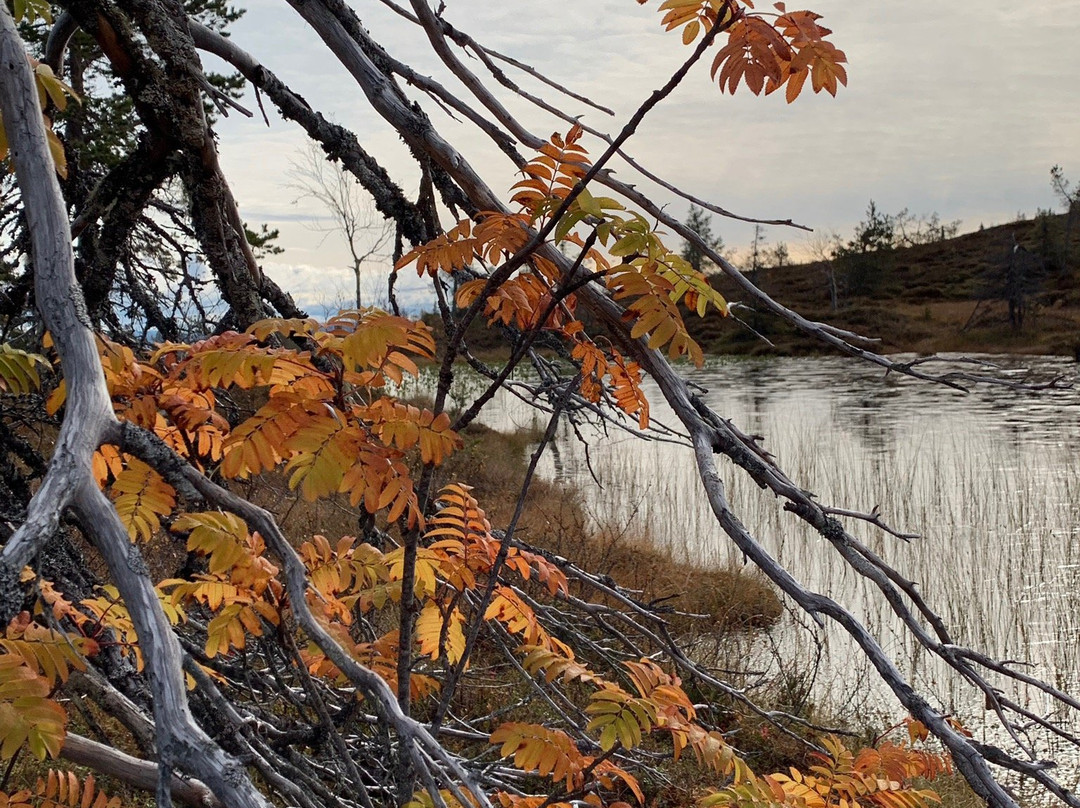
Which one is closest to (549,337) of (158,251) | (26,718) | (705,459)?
(705,459)

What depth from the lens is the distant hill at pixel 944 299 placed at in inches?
1953

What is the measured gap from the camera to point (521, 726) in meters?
2.29

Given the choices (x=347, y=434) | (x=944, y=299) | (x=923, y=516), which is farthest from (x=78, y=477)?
(x=944, y=299)

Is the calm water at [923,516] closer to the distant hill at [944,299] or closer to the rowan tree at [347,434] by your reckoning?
the rowan tree at [347,434]

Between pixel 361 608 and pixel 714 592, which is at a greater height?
pixel 361 608

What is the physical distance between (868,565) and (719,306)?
660mm

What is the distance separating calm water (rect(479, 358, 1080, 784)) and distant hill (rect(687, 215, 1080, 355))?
2079 cm

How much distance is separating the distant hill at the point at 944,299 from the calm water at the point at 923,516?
20791 mm

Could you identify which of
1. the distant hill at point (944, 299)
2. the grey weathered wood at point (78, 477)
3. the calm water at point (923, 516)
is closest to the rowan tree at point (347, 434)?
the grey weathered wood at point (78, 477)

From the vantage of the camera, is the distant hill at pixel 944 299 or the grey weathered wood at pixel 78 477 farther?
the distant hill at pixel 944 299

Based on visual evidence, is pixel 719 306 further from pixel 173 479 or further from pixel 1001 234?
pixel 1001 234

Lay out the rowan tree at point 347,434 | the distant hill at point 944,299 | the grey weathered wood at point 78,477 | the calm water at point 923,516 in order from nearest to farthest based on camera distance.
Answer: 1. the grey weathered wood at point 78,477
2. the rowan tree at point 347,434
3. the calm water at point 923,516
4. the distant hill at point 944,299

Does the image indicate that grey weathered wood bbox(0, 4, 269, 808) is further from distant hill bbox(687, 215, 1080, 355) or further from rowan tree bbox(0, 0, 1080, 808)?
distant hill bbox(687, 215, 1080, 355)

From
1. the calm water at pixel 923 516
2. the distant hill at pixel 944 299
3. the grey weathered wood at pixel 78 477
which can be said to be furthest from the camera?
the distant hill at pixel 944 299
